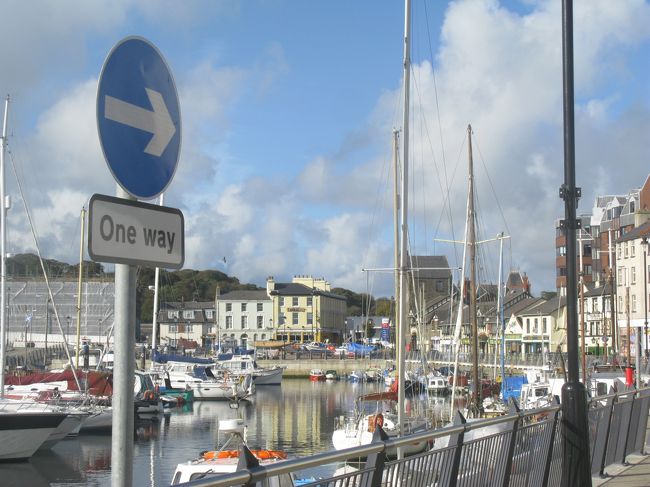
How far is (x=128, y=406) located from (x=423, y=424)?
122 ft

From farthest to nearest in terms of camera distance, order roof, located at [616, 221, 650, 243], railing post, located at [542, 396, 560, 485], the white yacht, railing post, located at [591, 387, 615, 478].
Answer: the white yacht < roof, located at [616, 221, 650, 243] < railing post, located at [591, 387, 615, 478] < railing post, located at [542, 396, 560, 485]

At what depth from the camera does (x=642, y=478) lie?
15070 millimetres

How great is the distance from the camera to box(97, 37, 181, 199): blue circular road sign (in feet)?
14.9

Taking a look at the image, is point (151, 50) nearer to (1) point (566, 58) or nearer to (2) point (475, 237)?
(1) point (566, 58)

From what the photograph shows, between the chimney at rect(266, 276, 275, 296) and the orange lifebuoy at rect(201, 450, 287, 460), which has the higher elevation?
the chimney at rect(266, 276, 275, 296)

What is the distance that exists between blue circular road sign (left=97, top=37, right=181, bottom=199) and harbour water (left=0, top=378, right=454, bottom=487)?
2378 centimetres

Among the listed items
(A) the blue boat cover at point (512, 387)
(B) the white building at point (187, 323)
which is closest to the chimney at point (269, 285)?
(B) the white building at point (187, 323)

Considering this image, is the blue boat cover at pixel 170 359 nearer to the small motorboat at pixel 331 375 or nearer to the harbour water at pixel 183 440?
the harbour water at pixel 183 440

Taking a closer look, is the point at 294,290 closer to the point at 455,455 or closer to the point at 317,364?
the point at 317,364

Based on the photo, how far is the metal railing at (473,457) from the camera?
6.38m

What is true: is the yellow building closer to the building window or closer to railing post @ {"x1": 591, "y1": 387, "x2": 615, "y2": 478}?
the building window

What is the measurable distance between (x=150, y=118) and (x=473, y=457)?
6.12 m

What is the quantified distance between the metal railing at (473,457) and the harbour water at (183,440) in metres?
13.8

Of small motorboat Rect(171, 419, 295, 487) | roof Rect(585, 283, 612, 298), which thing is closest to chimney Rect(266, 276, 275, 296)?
roof Rect(585, 283, 612, 298)
